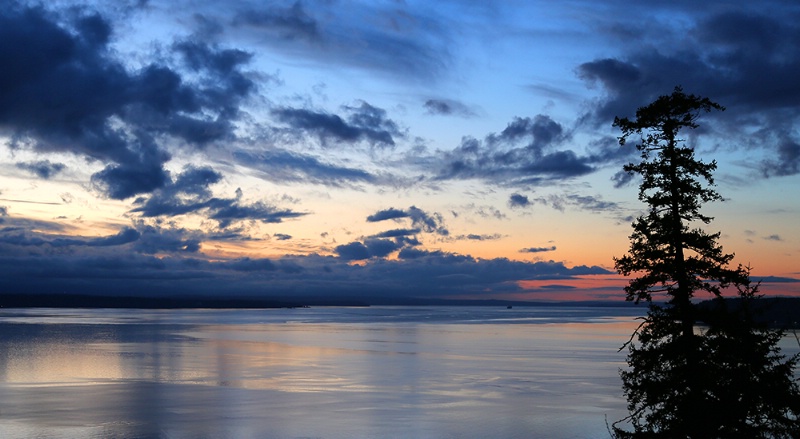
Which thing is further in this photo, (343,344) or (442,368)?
(343,344)

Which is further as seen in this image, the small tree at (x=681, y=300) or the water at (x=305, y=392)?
the water at (x=305, y=392)

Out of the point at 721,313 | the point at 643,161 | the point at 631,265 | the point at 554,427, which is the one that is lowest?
the point at 554,427

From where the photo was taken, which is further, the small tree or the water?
the water

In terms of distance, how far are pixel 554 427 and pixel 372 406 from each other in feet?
29.5

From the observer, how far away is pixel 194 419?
3005 centimetres

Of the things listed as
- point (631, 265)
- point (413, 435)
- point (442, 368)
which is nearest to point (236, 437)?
point (413, 435)

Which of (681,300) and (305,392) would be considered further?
(305,392)

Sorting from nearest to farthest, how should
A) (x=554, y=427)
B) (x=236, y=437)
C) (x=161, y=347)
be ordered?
(x=236, y=437) → (x=554, y=427) → (x=161, y=347)

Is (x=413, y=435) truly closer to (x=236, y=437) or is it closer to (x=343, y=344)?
(x=236, y=437)

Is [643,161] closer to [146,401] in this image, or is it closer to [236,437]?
[236,437]

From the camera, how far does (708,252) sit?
20719 mm

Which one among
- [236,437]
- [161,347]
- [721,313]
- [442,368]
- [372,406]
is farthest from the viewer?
[161,347]

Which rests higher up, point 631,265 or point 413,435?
point 631,265

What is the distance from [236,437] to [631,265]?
15549mm
